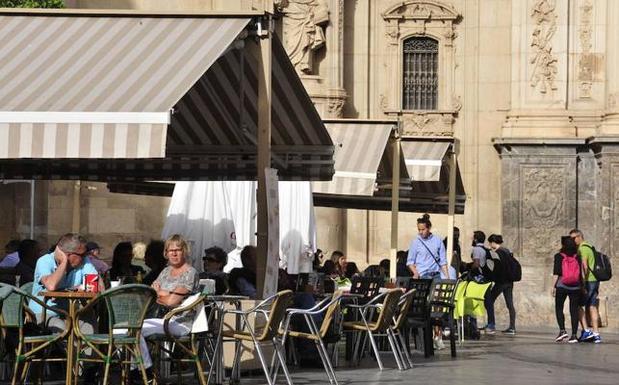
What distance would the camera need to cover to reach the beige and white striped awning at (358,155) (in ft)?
79.1

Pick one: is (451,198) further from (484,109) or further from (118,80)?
(118,80)

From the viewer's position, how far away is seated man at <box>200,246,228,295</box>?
20000 millimetres

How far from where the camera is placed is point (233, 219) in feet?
80.9

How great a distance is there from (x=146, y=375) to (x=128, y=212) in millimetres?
19713

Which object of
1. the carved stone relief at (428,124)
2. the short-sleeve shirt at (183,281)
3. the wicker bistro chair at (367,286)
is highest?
the carved stone relief at (428,124)

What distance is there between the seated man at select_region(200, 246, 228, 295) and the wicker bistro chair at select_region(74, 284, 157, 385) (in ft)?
15.3

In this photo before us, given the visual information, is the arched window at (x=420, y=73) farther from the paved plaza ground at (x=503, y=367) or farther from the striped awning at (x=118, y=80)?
the striped awning at (x=118, y=80)

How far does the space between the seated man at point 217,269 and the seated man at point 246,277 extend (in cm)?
63

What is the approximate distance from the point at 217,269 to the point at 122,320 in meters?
5.55

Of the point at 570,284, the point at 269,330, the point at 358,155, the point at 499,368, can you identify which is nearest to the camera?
the point at 269,330

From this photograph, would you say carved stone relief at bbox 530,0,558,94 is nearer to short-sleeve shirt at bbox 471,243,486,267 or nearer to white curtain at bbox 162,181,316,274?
short-sleeve shirt at bbox 471,243,486,267

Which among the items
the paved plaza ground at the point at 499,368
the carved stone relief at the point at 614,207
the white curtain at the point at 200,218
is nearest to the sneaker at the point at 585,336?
the paved plaza ground at the point at 499,368

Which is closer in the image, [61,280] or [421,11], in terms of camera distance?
[61,280]

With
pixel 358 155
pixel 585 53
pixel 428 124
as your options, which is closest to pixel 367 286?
pixel 358 155
